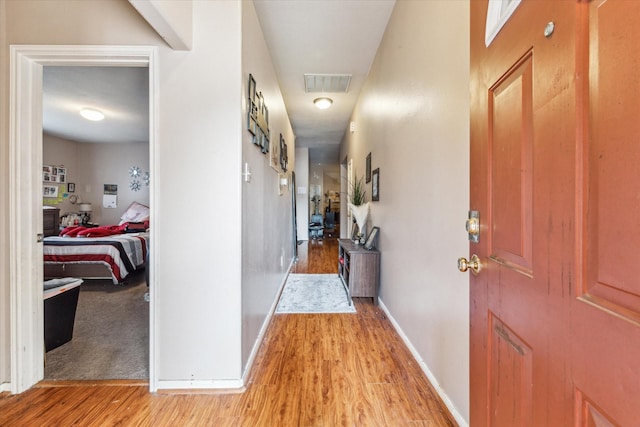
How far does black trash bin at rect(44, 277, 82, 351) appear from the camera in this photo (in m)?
1.95

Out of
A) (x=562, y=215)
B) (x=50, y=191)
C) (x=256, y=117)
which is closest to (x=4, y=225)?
(x=256, y=117)

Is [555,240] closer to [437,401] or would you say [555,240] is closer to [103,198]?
[437,401]

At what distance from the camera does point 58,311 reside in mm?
2021

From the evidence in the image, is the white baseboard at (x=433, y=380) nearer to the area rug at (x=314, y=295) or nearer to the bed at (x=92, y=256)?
the area rug at (x=314, y=295)

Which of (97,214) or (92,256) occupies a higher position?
(97,214)

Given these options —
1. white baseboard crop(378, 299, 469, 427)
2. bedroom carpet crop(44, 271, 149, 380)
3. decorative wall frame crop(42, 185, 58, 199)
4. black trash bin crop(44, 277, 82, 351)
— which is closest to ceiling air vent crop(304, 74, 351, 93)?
white baseboard crop(378, 299, 469, 427)

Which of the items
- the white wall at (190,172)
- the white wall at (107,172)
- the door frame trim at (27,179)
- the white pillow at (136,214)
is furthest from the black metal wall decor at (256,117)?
the white wall at (107,172)

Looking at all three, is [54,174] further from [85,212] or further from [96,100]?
[96,100]

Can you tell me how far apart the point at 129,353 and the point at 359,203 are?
283 centimetres

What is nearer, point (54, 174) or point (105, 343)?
point (105, 343)

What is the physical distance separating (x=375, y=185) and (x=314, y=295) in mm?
1498

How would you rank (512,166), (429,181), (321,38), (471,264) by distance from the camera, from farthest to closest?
(321,38)
(429,181)
(471,264)
(512,166)

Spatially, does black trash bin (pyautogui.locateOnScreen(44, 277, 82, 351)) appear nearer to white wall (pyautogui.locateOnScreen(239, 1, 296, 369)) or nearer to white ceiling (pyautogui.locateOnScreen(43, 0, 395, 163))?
white wall (pyautogui.locateOnScreen(239, 1, 296, 369))

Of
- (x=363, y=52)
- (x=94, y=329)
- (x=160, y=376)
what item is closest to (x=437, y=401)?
(x=160, y=376)
